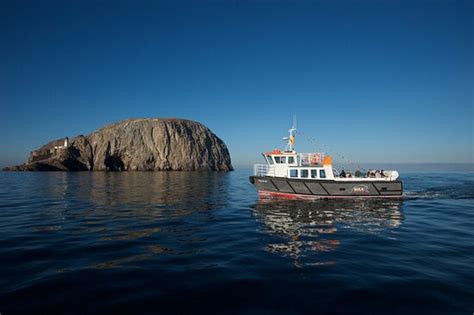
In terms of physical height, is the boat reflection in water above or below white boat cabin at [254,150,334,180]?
below

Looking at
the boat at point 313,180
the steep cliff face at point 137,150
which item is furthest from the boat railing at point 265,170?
the steep cliff face at point 137,150

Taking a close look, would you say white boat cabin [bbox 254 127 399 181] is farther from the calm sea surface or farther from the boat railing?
the calm sea surface

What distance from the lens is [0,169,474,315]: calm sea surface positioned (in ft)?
22.7

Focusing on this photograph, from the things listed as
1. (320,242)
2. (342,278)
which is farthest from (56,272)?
(320,242)

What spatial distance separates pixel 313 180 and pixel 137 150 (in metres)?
105

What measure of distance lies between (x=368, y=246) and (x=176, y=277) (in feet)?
27.5

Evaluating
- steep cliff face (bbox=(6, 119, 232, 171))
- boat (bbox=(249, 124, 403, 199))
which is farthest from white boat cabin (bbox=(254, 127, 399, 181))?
steep cliff face (bbox=(6, 119, 232, 171))

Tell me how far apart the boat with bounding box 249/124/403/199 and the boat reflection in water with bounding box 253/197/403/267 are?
4.51ft

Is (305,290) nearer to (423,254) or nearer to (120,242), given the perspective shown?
(423,254)

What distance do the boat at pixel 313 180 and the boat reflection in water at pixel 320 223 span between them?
1374mm

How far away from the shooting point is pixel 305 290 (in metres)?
7.62

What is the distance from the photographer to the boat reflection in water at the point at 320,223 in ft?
37.3

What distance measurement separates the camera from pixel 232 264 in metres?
9.70

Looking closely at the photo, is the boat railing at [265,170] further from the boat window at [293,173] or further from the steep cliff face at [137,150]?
the steep cliff face at [137,150]
